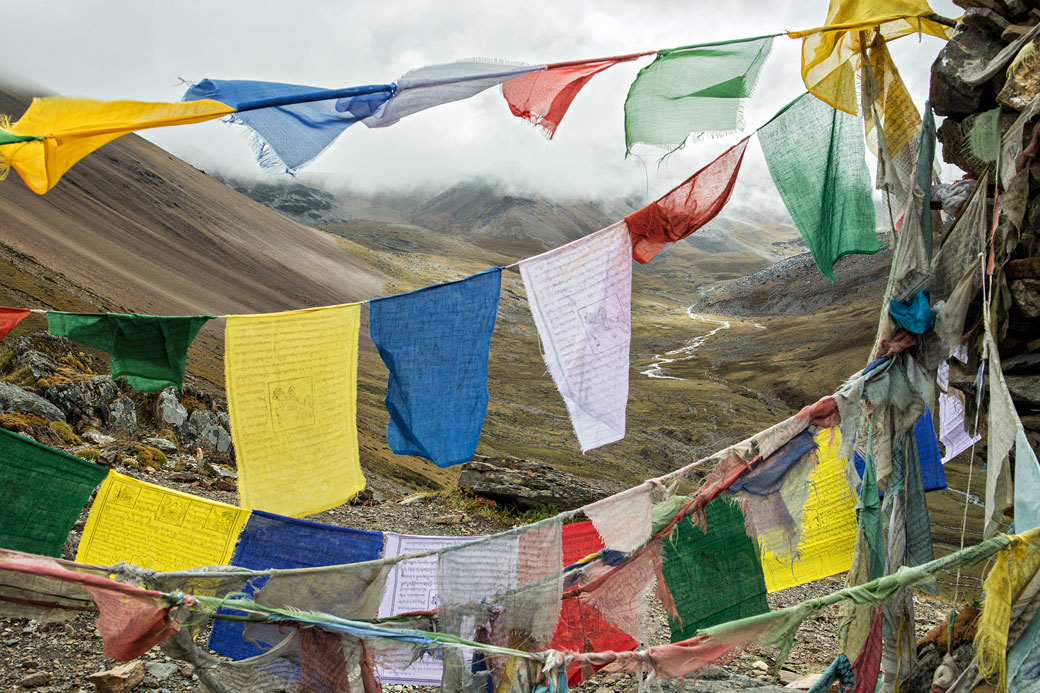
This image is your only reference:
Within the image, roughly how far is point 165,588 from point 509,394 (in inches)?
1630

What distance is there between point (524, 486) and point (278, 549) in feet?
23.9

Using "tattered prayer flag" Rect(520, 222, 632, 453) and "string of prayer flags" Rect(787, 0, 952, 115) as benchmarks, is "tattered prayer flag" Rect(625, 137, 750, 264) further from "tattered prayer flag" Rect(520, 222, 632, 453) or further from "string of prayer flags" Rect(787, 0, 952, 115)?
"string of prayer flags" Rect(787, 0, 952, 115)

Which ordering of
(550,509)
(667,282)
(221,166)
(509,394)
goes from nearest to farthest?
1. (550,509)
2. (509,394)
3. (667,282)
4. (221,166)

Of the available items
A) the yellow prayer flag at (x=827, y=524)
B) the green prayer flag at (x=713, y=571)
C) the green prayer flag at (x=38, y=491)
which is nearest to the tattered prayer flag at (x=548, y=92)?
the green prayer flag at (x=713, y=571)

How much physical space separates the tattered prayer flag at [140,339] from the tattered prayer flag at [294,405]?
35 centimetres

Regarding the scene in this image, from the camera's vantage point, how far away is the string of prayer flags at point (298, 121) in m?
4.18

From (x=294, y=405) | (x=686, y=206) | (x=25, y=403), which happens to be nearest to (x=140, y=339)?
(x=294, y=405)

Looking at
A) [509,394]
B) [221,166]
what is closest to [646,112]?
[509,394]

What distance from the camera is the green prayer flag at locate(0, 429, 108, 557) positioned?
169 inches

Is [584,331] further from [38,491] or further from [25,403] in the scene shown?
[25,403]

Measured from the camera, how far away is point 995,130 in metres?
5.00

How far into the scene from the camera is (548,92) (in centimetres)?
469

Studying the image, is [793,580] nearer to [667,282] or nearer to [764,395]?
[764,395]

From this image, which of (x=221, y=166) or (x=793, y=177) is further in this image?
(x=221, y=166)
